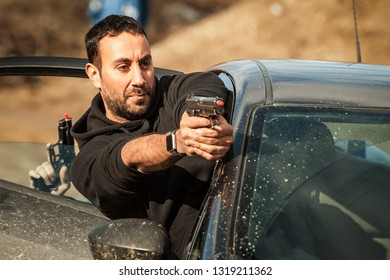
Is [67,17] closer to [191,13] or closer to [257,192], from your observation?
[191,13]

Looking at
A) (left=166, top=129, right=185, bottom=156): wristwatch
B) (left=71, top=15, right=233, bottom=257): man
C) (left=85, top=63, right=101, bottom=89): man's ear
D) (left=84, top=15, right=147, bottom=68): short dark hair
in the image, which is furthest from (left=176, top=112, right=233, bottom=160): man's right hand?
(left=85, top=63, right=101, bottom=89): man's ear

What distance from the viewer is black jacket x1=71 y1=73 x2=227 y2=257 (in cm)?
228

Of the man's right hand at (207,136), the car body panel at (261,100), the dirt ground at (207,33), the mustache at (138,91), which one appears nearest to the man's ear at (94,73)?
the mustache at (138,91)

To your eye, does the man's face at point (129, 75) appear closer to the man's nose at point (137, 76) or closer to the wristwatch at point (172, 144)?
the man's nose at point (137, 76)

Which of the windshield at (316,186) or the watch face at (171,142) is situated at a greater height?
the watch face at (171,142)

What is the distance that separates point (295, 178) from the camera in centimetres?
188

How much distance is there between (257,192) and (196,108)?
10.3 inches

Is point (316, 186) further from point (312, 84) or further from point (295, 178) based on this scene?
point (312, 84)

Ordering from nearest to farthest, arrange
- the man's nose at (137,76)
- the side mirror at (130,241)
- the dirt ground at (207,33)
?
the side mirror at (130,241) → the man's nose at (137,76) → the dirt ground at (207,33)

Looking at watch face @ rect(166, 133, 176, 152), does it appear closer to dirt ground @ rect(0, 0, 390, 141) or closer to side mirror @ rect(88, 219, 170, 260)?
side mirror @ rect(88, 219, 170, 260)

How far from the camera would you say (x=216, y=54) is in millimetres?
9516

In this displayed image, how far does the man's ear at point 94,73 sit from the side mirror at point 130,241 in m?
1.15

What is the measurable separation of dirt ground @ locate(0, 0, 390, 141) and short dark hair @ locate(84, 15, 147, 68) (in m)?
5.85

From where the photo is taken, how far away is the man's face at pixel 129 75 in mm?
2600
